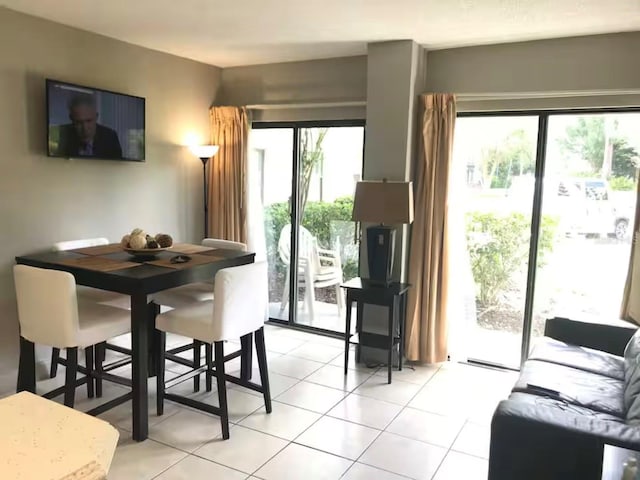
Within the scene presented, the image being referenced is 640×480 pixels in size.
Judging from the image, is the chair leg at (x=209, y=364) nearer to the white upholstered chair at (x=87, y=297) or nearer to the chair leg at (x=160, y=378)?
the chair leg at (x=160, y=378)

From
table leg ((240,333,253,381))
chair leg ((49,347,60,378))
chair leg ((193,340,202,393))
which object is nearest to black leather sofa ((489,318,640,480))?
table leg ((240,333,253,381))

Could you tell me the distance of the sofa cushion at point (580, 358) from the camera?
9.81ft

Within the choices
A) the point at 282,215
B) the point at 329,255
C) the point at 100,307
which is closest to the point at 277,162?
the point at 282,215

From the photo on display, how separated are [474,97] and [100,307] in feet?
10.0

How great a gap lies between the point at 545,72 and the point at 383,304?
6.69 feet

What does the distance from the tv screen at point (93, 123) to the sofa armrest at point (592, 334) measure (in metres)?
3.44

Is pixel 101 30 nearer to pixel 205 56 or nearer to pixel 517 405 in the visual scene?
pixel 205 56

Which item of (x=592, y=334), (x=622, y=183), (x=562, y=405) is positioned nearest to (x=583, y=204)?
(x=622, y=183)

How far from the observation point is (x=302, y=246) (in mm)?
5047

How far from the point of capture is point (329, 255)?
4.93 metres

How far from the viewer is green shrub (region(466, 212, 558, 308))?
3.93 meters

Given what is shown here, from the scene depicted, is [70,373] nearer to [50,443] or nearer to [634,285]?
[50,443]

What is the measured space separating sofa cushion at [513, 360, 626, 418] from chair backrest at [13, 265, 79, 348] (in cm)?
239

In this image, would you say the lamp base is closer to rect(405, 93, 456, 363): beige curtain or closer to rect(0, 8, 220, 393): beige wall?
rect(405, 93, 456, 363): beige curtain
